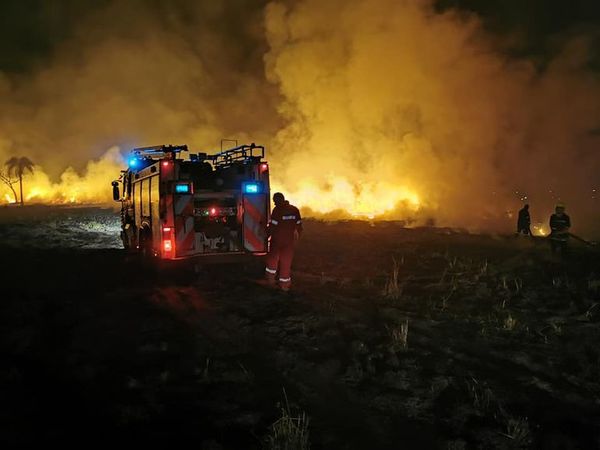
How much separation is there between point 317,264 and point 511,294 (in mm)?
4996

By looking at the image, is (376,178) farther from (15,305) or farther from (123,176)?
(15,305)

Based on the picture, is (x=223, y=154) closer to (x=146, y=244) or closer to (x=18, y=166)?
(x=146, y=244)

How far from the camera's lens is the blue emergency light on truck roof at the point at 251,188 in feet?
32.6

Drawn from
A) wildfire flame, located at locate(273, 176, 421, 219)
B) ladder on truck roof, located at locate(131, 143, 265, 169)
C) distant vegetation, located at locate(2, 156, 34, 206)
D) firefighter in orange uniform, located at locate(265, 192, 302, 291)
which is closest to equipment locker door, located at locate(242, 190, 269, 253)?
ladder on truck roof, located at locate(131, 143, 265, 169)

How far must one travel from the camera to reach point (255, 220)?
33.1 ft

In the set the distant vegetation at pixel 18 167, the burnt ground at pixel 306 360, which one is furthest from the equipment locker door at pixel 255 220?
the distant vegetation at pixel 18 167

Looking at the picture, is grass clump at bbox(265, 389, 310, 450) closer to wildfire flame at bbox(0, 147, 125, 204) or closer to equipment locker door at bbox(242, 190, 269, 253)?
equipment locker door at bbox(242, 190, 269, 253)

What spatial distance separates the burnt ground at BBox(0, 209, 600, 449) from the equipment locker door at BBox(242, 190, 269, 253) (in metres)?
0.72

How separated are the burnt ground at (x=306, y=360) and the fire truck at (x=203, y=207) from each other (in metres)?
0.69

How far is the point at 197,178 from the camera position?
10258 mm

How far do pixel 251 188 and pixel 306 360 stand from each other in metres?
5.28

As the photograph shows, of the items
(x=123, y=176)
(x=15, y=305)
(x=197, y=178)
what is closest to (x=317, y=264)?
(x=197, y=178)

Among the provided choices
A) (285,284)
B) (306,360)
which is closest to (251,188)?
(285,284)

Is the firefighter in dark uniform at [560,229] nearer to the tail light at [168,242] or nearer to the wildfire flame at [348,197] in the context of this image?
Result: the tail light at [168,242]
